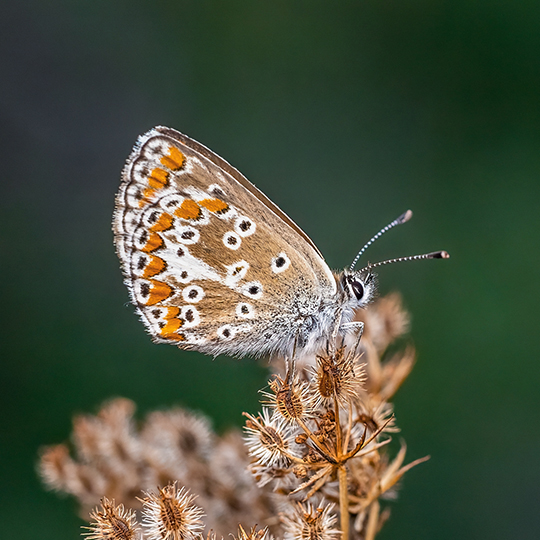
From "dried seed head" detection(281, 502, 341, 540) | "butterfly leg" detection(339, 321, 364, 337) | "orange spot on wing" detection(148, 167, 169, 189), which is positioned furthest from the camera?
"orange spot on wing" detection(148, 167, 169, 189)

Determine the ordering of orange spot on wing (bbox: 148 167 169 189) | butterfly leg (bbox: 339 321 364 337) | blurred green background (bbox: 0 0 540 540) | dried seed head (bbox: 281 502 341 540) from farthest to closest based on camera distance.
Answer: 1. blurred green background (bbox: 0 0 540 540)
2. orange spot on wing (bbox: 148 167 169 189)
3. butterfly leg (bbox: 339 321 364 337)
4. dried seed head (bbox: 281 502 341 540)

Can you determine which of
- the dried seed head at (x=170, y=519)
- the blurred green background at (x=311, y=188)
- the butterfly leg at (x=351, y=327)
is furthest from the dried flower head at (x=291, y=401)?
the blurred green background at (x=311, y=188)

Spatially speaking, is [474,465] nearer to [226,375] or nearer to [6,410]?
[226,375]

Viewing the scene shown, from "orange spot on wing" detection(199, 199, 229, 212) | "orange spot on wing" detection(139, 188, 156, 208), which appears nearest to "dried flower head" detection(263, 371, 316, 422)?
"orange spot on wing" detection(199, 199, 229, 212)

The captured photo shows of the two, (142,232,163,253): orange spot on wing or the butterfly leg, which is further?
(142,232,163,253): orange spot on wing

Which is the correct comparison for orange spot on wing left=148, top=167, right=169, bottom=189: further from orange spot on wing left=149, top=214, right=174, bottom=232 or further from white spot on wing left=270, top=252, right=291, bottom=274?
white spot on wing left=270, top=252, right=291, bottom=274

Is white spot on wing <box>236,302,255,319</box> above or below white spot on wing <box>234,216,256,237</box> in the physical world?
below

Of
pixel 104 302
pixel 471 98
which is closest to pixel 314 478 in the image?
pixel 104 302

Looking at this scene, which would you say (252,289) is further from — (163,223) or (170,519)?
(170,519)
